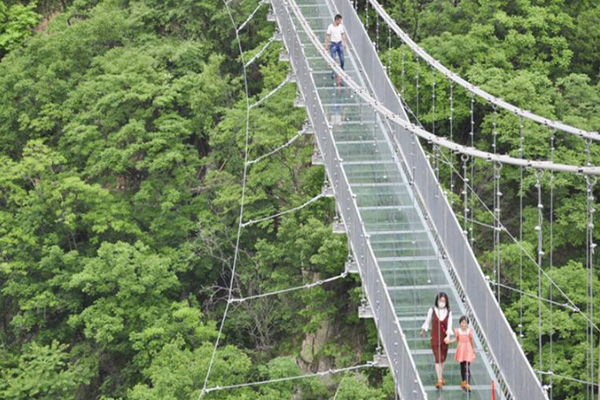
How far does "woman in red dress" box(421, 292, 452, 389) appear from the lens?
17.3 meters

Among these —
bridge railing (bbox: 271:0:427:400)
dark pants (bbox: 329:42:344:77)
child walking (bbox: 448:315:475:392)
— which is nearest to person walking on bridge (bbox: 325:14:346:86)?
dark pants (bbox: 329:42:344:77)

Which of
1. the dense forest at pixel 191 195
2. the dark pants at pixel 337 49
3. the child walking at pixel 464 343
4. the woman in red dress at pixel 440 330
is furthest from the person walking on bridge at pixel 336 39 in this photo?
the child walking at pixel 464 343

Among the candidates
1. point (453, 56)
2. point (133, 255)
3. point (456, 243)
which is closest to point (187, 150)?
point (133, 255)

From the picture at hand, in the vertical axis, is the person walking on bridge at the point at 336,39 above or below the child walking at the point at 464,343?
above

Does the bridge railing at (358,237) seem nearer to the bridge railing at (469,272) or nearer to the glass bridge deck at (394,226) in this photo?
the glass bridge deck at (394,226)

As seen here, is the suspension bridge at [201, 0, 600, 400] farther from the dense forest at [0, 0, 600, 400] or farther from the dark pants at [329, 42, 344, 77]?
the dense forest at [0, 0, 600, 400]

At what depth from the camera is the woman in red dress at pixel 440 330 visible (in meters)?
17.3

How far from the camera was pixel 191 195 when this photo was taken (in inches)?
1300

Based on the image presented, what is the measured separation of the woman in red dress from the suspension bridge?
0.20m

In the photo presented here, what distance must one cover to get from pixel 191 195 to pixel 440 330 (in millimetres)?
16172

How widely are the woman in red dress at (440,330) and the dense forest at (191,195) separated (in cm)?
853

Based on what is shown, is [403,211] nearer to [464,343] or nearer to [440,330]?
[440,330]

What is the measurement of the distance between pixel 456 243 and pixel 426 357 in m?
1.80

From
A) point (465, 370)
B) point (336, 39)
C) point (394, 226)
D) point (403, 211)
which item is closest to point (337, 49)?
point (336, 39)
